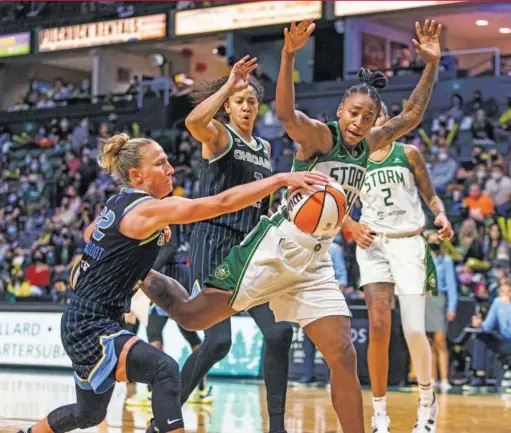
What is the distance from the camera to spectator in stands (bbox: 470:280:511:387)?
36.3 ft

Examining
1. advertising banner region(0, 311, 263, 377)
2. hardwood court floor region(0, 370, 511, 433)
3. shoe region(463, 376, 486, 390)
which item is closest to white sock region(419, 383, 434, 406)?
hardwood court floor region(0, 370, 511, 433)

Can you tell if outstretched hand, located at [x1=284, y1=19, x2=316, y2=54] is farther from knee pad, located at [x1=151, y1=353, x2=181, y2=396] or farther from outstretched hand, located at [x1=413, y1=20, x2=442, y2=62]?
knee pad, located at [x1=151, y1=353, x2=181, y2=396]

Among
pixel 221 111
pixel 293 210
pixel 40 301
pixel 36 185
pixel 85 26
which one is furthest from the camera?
pixel 85 26

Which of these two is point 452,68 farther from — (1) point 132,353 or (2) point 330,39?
(1) point 132,353

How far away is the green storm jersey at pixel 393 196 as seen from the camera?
6.53m

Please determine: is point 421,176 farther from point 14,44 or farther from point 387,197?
point 14,44

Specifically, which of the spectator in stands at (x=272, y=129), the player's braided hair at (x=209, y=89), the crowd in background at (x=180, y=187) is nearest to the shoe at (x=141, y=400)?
the player's braided hair at (x=209, y=89)

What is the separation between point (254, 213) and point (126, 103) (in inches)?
743

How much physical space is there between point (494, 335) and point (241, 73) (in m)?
7.03

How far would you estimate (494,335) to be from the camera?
1112cm

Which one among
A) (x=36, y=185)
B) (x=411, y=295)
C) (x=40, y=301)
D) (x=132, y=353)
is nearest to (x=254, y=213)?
(x=411, y=295)

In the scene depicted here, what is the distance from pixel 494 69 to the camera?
1912 cm

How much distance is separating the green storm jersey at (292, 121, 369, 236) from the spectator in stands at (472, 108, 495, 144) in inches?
482

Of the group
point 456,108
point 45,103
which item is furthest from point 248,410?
point 45,103
